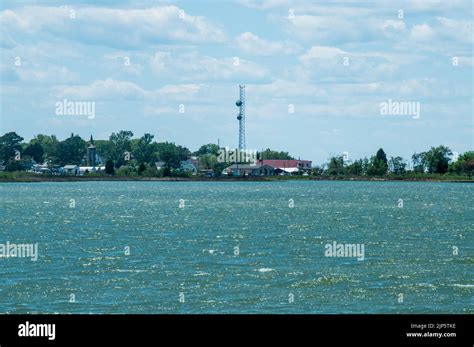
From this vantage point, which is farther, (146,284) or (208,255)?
(208,255)

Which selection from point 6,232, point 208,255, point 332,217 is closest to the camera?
point 208,255

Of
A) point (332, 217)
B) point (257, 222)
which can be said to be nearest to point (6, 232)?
point (257, 222)

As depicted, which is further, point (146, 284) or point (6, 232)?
point (6, 232)

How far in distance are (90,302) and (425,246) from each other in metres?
35.1

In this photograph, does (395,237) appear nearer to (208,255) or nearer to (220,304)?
(208,255)

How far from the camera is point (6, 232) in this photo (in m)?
85.4

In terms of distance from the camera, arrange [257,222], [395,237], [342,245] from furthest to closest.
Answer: [257,222] < [395,237] < [342,245]
